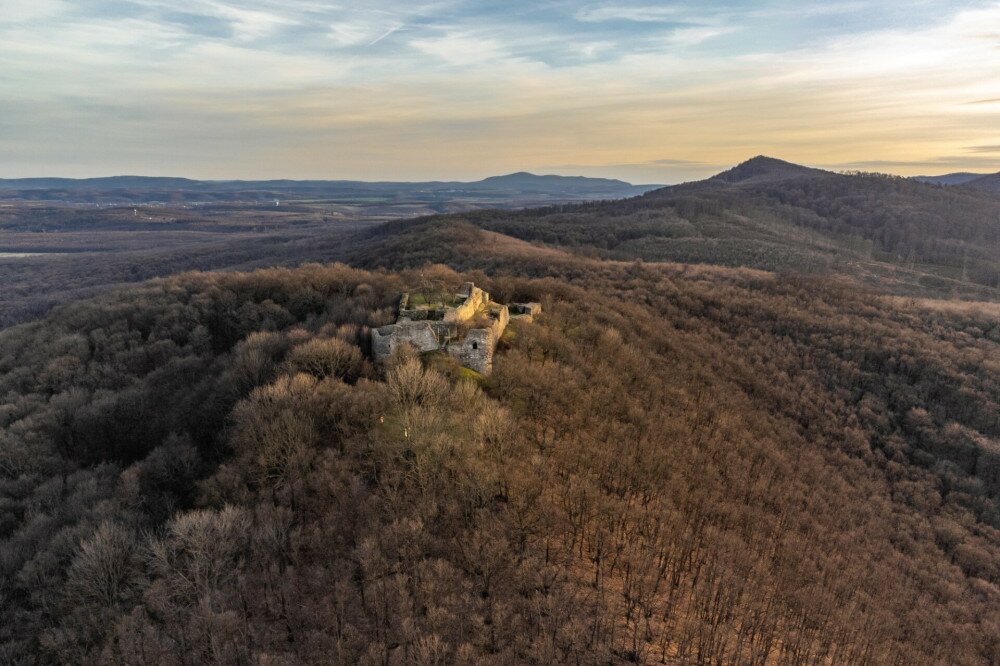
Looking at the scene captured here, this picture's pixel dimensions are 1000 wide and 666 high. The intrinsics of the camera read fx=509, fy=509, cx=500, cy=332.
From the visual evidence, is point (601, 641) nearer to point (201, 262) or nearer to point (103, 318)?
point (103, 318)

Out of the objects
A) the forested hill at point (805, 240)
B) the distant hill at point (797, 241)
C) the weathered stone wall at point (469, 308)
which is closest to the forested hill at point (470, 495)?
the weathered stone wall at point (469, 308)

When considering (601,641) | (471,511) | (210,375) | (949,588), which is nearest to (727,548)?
(601,641)

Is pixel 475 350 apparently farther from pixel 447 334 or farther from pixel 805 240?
pixel 805 240

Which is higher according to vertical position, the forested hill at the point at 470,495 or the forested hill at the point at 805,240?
the forested hill at the point at 805,240

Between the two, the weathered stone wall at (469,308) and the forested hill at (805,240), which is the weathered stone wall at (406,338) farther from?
the forested hill at (805,240)

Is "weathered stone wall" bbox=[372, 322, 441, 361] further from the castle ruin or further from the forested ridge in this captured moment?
the forested ridge

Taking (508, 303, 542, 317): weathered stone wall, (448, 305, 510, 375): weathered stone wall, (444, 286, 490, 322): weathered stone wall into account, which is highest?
(444, 286, 490, 322): weathered stone wall

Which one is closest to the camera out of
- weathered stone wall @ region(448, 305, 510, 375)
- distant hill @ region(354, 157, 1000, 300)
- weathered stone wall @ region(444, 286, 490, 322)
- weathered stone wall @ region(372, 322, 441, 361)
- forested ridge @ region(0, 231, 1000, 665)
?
forested ridge @ region(0, 231, 1000, 665)

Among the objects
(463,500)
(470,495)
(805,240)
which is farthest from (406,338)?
(805,240)

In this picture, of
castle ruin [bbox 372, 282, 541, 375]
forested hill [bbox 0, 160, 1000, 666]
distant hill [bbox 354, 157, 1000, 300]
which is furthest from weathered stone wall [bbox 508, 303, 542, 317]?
distant hill [bbox 354, 157, 1000, 300]
